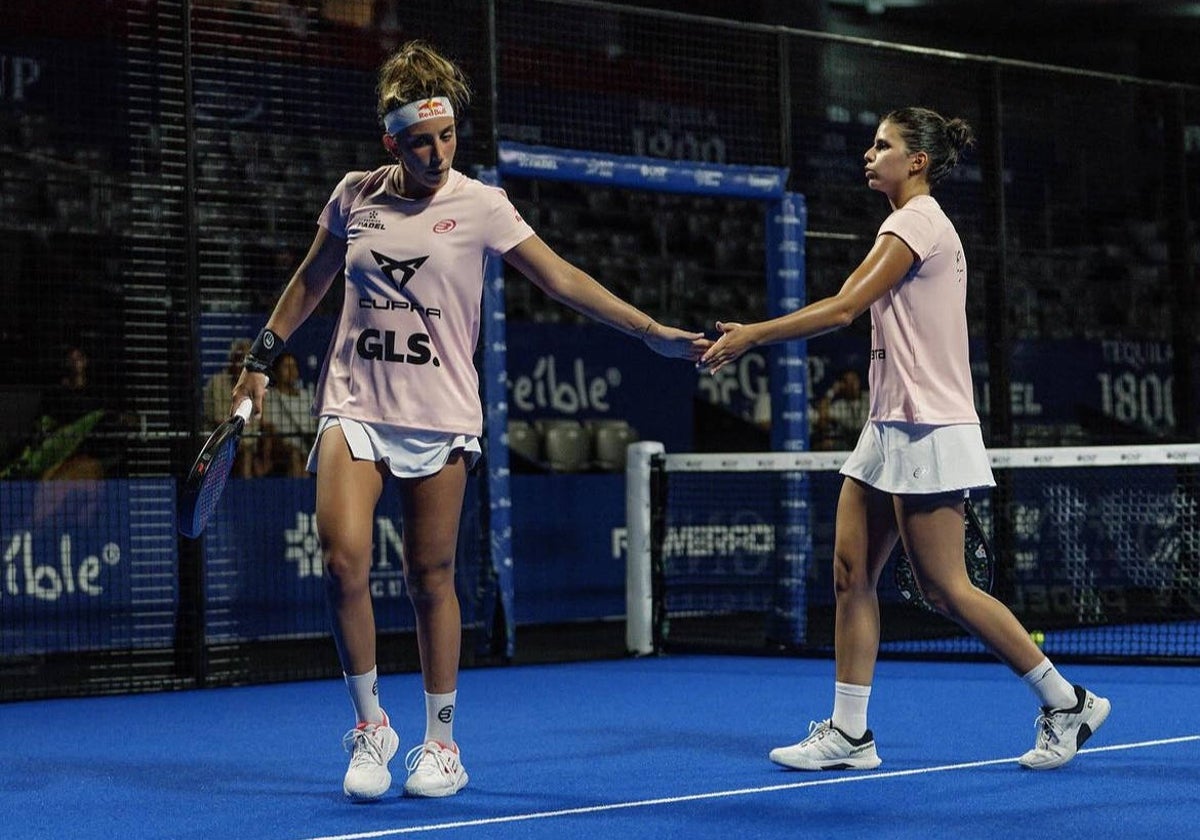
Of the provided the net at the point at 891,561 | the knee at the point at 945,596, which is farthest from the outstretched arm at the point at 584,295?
the net at the point at 891,561

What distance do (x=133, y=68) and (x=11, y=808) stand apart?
4801 mm

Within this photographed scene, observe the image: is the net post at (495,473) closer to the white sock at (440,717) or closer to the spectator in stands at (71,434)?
the spectator in stands at (71,434)

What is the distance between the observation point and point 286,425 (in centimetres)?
1078

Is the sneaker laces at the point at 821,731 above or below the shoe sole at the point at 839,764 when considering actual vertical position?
above

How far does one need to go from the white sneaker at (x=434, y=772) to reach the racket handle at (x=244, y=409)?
110 centimetres

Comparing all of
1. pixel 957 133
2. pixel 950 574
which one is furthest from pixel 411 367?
pixel 957 133

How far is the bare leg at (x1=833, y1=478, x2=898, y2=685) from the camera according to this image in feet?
18.9

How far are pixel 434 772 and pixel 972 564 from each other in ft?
6.94

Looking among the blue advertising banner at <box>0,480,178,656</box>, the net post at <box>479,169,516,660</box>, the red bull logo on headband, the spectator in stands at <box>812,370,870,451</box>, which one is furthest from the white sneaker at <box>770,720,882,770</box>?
the spectator in stands at <box>812,370,870,451</box>

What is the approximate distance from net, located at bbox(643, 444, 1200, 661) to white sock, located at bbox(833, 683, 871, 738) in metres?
3.69

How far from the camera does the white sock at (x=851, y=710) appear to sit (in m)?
5.72

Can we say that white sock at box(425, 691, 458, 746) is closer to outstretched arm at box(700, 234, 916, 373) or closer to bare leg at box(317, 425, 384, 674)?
bare leg at box(317, 425, 384, 674)

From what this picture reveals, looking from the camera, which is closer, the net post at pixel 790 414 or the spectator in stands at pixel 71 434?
the spectator in stands at pixel 71 434

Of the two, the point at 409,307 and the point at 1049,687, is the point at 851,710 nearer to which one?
the point at 1049,687
